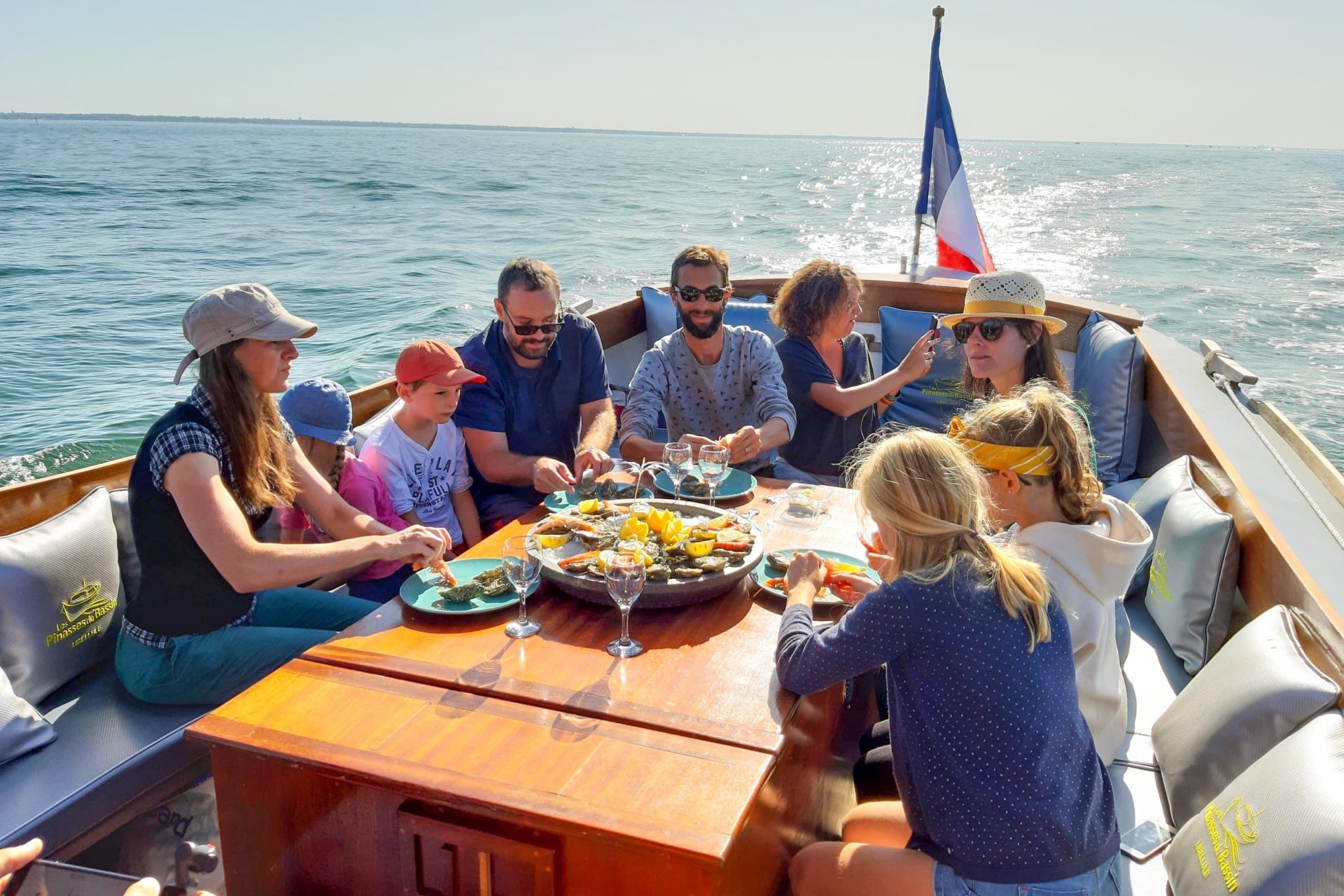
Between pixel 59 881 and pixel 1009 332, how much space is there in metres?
2.46

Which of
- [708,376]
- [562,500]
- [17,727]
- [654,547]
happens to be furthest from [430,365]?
[17,727]

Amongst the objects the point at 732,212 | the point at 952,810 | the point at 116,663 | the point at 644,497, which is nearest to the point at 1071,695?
the point at 952,810

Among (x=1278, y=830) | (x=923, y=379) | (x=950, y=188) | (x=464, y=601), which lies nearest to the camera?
(x=1278, y=830)

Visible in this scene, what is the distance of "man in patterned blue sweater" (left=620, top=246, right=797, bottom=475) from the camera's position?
3078 mm

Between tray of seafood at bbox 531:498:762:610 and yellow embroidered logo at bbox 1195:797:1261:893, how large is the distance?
0.86m

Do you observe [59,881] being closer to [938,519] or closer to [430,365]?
[938,519]

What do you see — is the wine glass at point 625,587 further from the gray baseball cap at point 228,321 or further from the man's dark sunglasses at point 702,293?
the man's dark sunglasses at point 702,293

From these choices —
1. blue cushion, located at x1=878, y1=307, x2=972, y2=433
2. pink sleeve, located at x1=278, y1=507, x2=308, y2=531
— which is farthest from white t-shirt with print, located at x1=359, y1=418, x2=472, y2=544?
blue cushion, located at x1=878, y1=307, x2=972, y2=433

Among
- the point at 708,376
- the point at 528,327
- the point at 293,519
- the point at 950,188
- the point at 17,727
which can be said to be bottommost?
the point at 17,727

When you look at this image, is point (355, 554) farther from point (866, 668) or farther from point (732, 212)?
point (732, 212)

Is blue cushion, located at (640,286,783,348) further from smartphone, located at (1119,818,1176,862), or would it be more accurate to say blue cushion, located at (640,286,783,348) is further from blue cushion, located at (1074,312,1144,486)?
smartphone, located at (1119,818,1176,862)

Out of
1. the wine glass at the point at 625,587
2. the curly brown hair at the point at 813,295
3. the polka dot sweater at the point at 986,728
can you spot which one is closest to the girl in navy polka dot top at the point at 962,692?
the polka dot sweater at the point at 986,728

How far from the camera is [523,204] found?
1962 centimetres

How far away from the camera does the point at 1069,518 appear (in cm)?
171
